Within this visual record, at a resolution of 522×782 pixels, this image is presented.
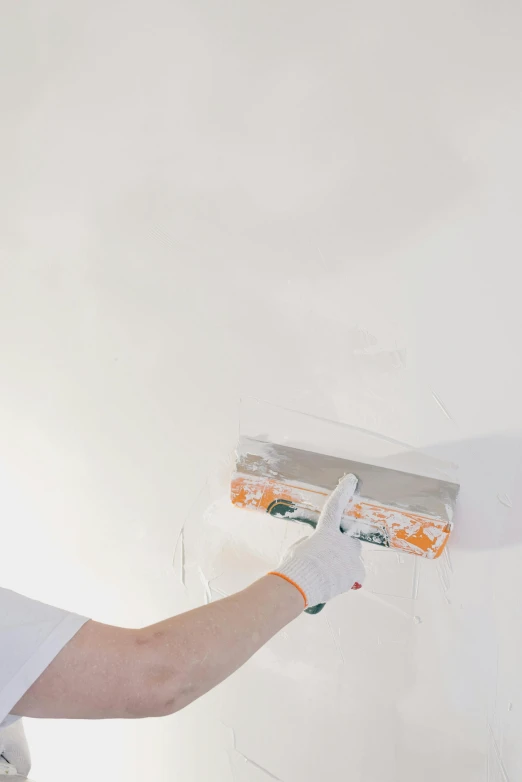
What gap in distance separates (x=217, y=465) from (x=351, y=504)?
1.16 ft

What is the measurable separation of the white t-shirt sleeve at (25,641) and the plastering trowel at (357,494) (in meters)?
0.45

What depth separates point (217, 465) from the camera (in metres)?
1.42

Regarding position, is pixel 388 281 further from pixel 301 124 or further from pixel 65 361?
pixel 65 361

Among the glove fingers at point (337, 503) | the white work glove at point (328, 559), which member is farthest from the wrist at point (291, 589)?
the glove fingers at point (337, 503)

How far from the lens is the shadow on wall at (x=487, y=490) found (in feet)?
3.52

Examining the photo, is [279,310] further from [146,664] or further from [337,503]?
[146,664]

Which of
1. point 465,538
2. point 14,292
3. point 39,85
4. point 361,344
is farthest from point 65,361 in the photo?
point 465,538

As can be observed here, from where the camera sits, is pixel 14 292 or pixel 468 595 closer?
pixel 468 595

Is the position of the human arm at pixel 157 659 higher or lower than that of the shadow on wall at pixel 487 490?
lower

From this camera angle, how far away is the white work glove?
1108 mm

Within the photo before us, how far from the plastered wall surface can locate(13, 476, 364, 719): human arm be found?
362 millimetres

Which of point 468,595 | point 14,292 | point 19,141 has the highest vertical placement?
point 19,141

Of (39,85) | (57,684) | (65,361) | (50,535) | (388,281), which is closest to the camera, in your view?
(57,684)

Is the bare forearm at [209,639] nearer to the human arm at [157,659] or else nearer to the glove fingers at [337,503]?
the human arm at [157,659]
